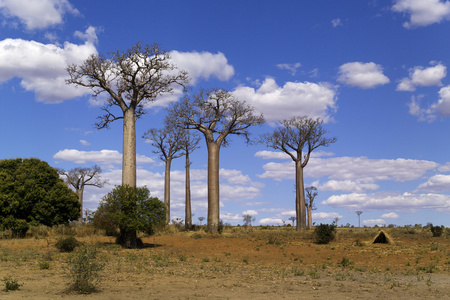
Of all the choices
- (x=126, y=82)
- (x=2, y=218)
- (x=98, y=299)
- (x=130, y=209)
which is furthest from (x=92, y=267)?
(x=2, y=218)

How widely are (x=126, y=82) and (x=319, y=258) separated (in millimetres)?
12359

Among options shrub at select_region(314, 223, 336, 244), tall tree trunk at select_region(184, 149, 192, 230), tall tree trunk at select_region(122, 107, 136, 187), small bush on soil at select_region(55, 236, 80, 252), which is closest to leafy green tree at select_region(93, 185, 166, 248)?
tall tree trunk at select_region(122, 107, 136, 187)

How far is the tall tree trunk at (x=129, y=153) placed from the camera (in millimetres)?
20938

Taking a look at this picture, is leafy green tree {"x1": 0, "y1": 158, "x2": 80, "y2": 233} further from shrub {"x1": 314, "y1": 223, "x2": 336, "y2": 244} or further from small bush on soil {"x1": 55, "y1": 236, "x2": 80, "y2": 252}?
shrub {"x1": 314, "y1": 223, "x2": 336, "y2": 244}

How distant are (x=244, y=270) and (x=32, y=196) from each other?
16950 mm

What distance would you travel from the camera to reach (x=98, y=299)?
9672 millimetres

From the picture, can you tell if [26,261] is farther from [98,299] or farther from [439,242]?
[439,242]

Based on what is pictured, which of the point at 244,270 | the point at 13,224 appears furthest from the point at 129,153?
the point at 13,224

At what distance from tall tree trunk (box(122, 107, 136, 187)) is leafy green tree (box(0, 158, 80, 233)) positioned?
875 centimetres

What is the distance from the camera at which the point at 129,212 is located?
20000 mm

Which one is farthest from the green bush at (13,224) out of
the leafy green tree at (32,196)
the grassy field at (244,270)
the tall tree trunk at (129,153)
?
the tall tree trunk at (129,153)

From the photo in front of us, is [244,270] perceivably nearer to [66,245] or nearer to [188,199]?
[66,245]

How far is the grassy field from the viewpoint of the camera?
1079 cm

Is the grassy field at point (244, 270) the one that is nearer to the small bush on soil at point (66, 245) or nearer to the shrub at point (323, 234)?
the small bush on soil at point (66, 245)
